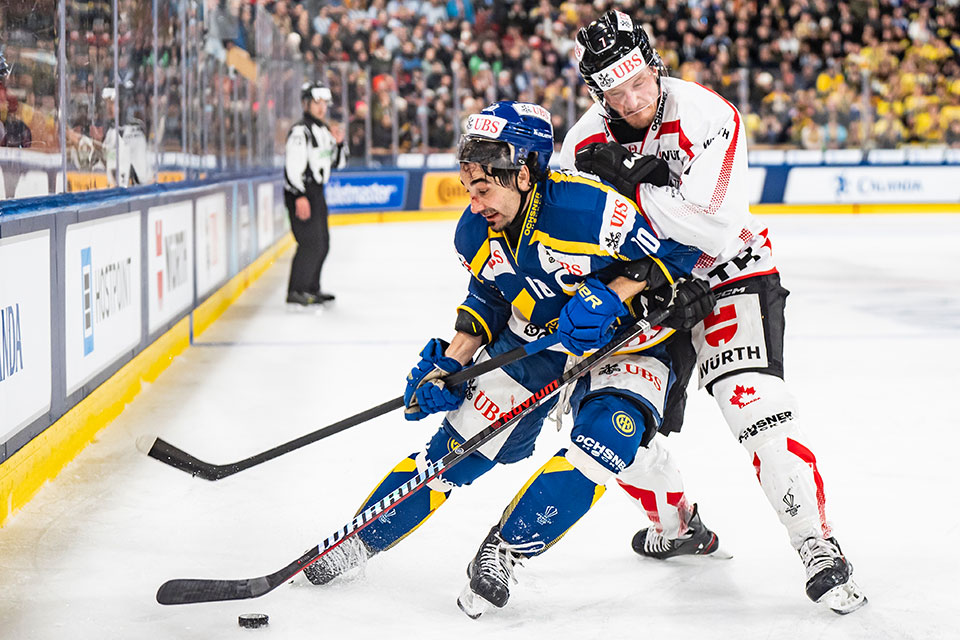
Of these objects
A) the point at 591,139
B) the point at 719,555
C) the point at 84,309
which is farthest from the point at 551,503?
the point at 84,309

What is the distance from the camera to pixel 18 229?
10.3ft

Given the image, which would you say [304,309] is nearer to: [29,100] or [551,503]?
[29,100]

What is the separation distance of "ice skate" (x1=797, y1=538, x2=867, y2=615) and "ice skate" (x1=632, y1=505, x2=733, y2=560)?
1.29 feet

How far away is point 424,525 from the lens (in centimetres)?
299

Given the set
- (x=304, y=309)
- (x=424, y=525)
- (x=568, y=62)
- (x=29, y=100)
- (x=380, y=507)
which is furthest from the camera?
(x=568, y=62)

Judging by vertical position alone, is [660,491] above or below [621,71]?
below

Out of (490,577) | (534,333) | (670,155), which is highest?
(670,155)

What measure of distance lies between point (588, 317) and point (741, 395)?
40 centimetres

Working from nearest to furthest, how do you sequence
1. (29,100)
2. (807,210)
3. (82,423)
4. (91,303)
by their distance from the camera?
(29,100) < (82,423) < (91,303) < (807,210)

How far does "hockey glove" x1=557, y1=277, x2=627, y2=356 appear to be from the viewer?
2260 millimetres

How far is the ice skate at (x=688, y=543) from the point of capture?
8.93 feet

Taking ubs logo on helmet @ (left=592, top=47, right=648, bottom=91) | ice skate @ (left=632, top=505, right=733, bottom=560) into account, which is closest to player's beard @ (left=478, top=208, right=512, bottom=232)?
ubs logo on helmet @ (left=592, top=47, right=648, bottom=91)

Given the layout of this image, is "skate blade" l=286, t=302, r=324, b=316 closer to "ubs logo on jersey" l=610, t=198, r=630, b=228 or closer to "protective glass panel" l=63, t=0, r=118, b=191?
"protective glass panel" l=63, t=0, r=118, b=191

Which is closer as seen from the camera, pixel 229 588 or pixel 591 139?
Answer: pixel 229 588
